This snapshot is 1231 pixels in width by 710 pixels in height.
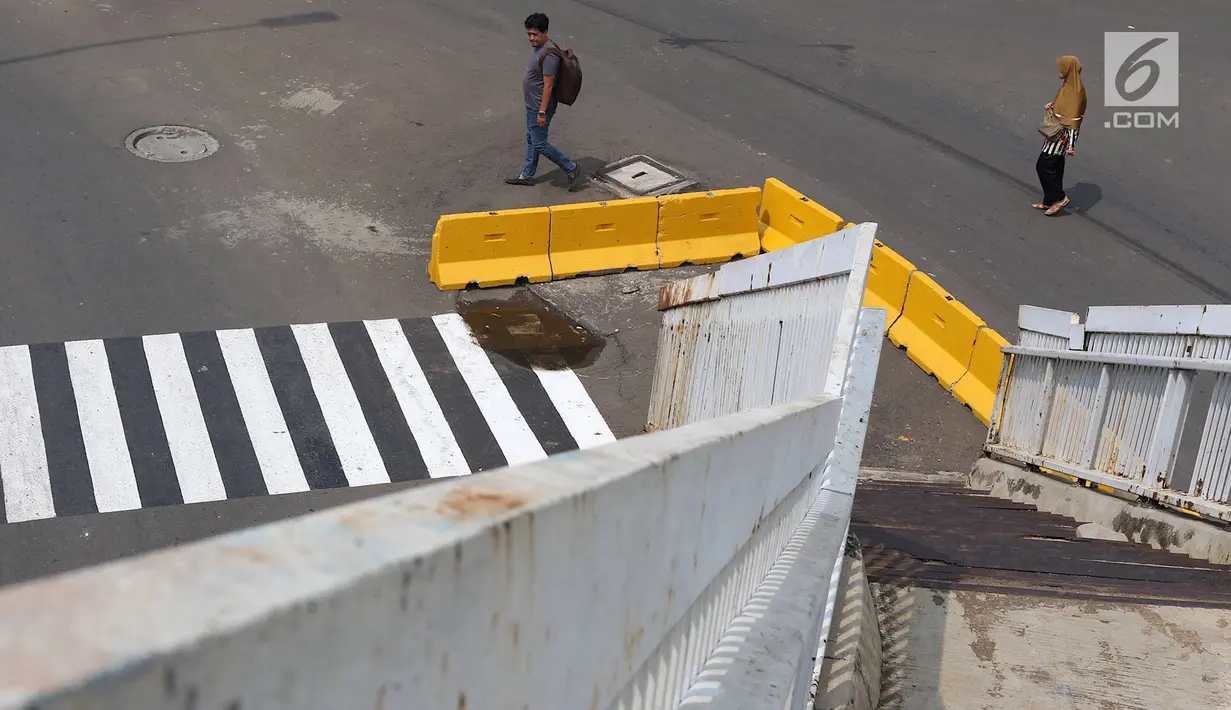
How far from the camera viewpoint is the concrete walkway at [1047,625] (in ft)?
16.7

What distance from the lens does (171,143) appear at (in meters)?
14.2

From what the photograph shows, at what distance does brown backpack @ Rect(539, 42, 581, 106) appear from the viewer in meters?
13.4

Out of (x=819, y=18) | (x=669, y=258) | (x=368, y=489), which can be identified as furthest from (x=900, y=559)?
(x=819, y=18)

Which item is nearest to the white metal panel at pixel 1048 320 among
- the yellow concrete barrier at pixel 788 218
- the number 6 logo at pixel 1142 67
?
the yellow concrete barrier at pixel 788 218

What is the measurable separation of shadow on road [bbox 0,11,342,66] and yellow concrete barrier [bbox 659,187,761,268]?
795cm

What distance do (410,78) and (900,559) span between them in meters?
12.1

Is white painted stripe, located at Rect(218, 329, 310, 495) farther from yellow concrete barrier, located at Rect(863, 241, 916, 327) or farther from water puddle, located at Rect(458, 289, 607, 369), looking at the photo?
yellow concrete barrier, located at Rect(863, 241, 916, 327)

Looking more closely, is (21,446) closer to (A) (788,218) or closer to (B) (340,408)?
(B) (340,408)

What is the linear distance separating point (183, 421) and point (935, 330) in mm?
7360

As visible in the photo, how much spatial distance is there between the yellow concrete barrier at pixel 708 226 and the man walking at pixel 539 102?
163 cm

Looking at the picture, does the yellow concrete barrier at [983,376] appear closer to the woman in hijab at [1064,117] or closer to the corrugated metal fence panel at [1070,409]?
the corrugated metal fence panel at [1070,409]

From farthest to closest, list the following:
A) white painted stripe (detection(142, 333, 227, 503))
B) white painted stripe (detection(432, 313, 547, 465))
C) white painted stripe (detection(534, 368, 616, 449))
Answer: white painted stripe (detection(534, 368, 616, 449))
white painted stripe (detection(432, 313, 547, 465))
white painted stripe (detection(142, 333, 227, 503))

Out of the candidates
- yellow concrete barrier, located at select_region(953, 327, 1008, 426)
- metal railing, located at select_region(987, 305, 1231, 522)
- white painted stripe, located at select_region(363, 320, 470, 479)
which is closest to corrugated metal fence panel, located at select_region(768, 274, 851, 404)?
metal railing, located at select_region(987, 305, 1231, 522)

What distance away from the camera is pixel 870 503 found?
8625mm
